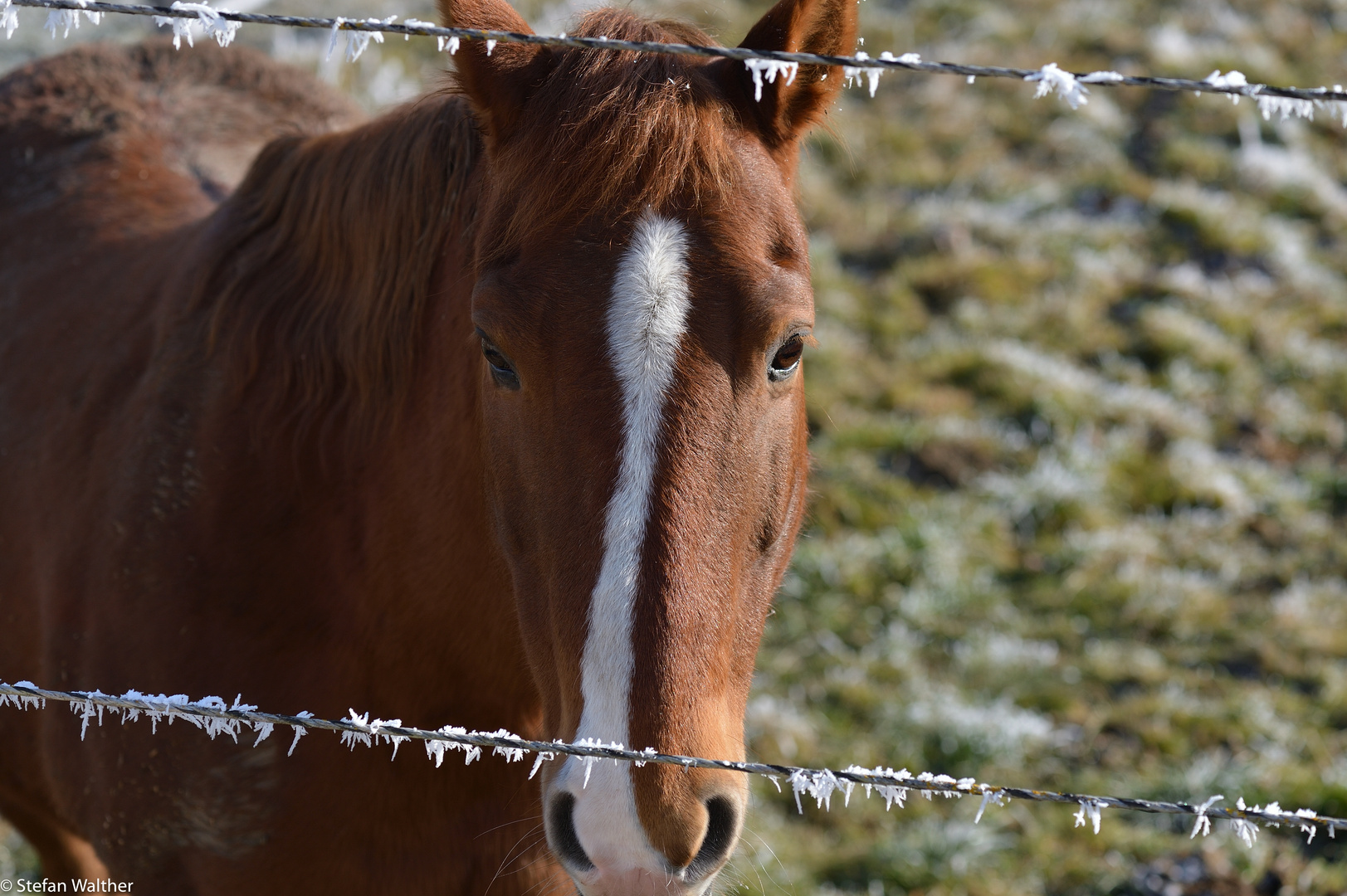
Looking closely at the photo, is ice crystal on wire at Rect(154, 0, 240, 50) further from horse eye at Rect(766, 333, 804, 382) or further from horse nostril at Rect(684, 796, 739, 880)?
horse nostril at Rect(684, 796, 739, 880)

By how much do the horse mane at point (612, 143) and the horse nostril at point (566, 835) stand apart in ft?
3.02

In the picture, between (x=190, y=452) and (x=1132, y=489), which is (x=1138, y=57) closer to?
(x=1132, y=489)

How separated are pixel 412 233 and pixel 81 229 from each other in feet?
5.63

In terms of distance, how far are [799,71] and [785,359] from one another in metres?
0.57

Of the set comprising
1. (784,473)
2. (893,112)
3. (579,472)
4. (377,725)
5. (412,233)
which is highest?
(893,112)

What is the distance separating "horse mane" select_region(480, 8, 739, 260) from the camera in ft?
5.93

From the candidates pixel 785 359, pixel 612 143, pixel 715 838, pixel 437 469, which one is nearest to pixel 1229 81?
pixel 785 359

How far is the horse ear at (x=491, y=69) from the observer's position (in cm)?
195

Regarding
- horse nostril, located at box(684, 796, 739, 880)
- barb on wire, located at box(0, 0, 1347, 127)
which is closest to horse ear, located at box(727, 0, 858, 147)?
barb on wire, located at box(0, 0, 1347, 127)

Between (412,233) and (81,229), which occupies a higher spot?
(81,229)

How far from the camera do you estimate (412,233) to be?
2314 millimetres

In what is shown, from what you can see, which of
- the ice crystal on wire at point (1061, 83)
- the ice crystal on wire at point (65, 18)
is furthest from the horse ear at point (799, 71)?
the ice crystal on wire at point (65, 18)

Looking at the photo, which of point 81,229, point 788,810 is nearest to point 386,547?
point 81,229

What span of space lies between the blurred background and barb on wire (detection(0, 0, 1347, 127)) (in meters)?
0.70
